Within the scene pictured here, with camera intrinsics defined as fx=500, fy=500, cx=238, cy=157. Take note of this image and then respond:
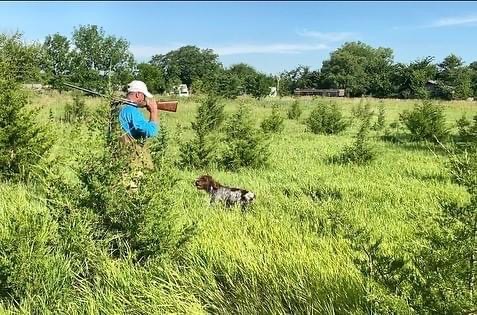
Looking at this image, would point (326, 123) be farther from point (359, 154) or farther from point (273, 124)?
point (359, 154)

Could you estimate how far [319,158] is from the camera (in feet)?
36.1

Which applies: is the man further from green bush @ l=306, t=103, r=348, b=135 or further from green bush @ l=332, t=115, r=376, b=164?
green bush @ l=306, t=103, r=348, b=135

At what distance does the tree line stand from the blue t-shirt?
70 cm

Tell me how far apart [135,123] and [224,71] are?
2487 inches

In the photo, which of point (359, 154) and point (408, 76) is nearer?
point (359, 154)

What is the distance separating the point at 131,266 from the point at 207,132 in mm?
6581

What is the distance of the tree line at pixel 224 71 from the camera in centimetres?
1480

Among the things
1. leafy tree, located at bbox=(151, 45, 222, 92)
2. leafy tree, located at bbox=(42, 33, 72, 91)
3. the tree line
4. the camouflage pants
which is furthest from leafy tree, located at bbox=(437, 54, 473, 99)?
the camouflage pants

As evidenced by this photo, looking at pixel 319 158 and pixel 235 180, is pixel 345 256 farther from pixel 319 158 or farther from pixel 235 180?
pixel 319 158

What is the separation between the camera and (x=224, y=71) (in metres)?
67.6

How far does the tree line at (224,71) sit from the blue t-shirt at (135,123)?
703 mm

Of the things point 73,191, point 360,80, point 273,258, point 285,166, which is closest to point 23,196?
point 73,191

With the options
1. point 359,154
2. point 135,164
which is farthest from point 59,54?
point 135,164

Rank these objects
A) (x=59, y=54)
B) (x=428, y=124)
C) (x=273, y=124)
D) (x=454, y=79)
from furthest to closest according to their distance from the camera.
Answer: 1. (x=454, y=79)
2. (x=59, y=54)
3. (x=273, y=124)
4. (x=428, y=124)
